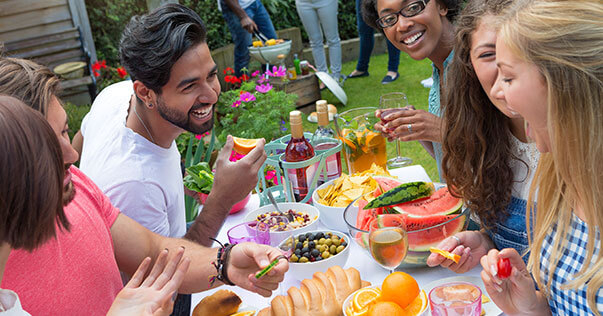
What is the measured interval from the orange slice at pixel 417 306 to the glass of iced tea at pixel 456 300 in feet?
0.19

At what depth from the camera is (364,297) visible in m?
1.55

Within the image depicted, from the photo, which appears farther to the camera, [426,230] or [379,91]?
[379,91]

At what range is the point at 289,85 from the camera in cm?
657

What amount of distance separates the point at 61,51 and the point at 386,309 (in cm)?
776

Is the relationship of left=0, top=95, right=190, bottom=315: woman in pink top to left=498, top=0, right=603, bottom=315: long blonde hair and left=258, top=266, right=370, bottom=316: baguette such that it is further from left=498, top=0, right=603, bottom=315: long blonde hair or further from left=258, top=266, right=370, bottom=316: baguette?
left=498, top=0, right=603, bottom=315: long blonde hair

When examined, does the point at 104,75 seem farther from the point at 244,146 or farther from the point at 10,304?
the point at 10,304

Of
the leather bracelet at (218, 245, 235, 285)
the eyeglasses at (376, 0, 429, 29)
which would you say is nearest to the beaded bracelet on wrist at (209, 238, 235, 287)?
the leather bracelet at (218, 245, 235, 285)

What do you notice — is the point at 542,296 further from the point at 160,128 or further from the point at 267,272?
the point at 160,128

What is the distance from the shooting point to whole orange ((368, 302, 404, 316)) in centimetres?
141

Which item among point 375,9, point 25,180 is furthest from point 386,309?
point 375,9

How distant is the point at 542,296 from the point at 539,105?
610mm

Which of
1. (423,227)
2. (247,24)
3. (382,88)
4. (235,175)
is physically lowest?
(382,88)

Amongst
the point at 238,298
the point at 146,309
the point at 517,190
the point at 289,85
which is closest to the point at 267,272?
the point at 238,298

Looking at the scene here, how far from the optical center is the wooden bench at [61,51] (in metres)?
7.43
